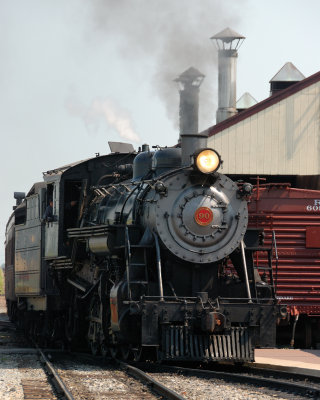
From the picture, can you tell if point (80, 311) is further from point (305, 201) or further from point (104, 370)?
point (305, 201)

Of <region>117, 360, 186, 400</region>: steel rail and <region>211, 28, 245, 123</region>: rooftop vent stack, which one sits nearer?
<region>117, 360, 186, 400</region>: steel rail

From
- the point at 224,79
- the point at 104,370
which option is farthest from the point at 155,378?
the point at 224,79

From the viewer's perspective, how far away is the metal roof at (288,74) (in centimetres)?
3272

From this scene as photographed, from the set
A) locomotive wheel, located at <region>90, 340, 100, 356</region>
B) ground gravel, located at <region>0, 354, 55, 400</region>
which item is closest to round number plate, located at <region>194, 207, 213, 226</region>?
ground gravel, located at <region>0, 354, 55, 400</region>

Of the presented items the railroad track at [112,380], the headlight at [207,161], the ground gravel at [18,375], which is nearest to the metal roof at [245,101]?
the ground gravel at [18,375]

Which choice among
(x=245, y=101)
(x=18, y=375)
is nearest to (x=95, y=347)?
(x=18, y=375)

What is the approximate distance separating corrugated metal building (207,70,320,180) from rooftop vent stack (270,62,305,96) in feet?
37.3

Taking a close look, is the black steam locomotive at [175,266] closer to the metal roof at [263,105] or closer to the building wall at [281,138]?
the metal roof at [263,105]

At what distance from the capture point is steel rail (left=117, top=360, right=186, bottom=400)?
Result: 9291 mm

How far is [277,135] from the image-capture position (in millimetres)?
21281

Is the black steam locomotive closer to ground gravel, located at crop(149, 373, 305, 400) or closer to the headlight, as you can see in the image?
the headlight

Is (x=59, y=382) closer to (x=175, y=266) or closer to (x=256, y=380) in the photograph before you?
(x=256, y=380)

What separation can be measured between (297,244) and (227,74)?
866 inches

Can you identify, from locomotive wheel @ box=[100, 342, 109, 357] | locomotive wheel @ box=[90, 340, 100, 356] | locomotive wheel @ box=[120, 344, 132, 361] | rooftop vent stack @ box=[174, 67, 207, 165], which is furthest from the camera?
rooftop vent stack @ box=[174, 67, 207, 165]
